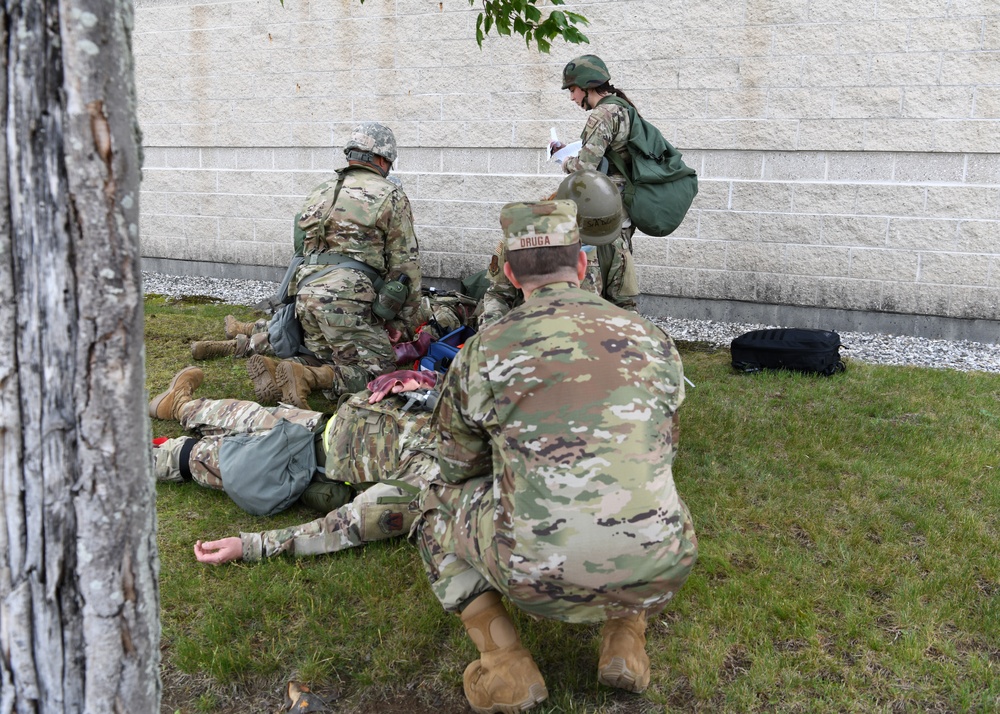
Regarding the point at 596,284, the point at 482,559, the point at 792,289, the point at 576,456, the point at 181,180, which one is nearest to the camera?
the point at 576,456

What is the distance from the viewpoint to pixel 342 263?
5.32m

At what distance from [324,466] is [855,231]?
16.1 feet

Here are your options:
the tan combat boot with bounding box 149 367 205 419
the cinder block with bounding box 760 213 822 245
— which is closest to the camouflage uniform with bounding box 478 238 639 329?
the tan combat boot with bounding box 149 367 205 419

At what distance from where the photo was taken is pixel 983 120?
6.25m

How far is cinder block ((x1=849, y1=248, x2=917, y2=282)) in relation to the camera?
6.63 meters

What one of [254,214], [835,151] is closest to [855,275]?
[835,151]

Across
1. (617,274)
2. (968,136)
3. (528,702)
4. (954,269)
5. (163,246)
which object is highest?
(968,136)

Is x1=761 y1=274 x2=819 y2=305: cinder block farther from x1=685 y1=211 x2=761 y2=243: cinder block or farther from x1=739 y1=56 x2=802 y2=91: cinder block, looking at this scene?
x1=739 y1=56 x2=802 y2=91: cinder block

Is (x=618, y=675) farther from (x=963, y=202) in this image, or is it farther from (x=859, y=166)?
(x=963, y=202)

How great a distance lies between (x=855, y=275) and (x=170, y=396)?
17.2 ft

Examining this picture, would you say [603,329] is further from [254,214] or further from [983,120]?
A: [254,214]

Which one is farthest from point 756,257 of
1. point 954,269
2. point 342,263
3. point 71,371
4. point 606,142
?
point 71,371

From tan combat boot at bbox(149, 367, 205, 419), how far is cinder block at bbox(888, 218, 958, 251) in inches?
208

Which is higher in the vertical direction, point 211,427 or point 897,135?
point 897,135
